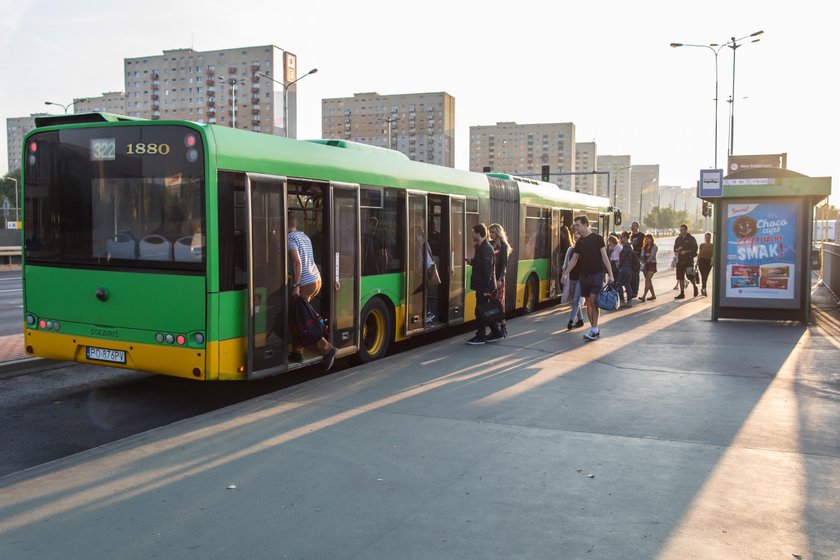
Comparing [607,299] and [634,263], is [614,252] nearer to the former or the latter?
[634,263]

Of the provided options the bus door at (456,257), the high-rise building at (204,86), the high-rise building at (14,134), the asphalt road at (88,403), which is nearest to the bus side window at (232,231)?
the asphalt road at (88,403)

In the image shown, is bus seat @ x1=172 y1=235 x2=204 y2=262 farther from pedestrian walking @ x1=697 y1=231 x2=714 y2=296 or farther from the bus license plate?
pedestrian walking @ x1=697 y1=231 x2=714 y2=296

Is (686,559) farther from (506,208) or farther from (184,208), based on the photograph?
(506,208)

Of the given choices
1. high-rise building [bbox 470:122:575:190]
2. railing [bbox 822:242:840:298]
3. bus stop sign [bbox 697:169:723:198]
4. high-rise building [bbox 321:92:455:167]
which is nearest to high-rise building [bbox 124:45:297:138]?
high-rise building [bbox 321:92:455:167]

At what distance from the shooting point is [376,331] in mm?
9961

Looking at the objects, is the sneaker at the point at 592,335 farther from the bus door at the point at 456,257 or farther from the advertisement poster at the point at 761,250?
the advertisement poster at the point at 761,250

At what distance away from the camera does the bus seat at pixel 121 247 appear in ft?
23.2

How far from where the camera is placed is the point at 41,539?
3988 millimetres

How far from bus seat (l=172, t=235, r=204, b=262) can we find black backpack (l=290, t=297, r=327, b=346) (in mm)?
1258

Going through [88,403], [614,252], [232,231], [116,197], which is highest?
[116,197]

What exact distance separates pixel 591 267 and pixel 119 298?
6944 mm

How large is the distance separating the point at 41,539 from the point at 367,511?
1739mm

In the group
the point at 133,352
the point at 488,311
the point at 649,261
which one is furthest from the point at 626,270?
the point at 133,352

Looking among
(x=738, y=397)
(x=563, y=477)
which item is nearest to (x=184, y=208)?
(x=563, y=477)
